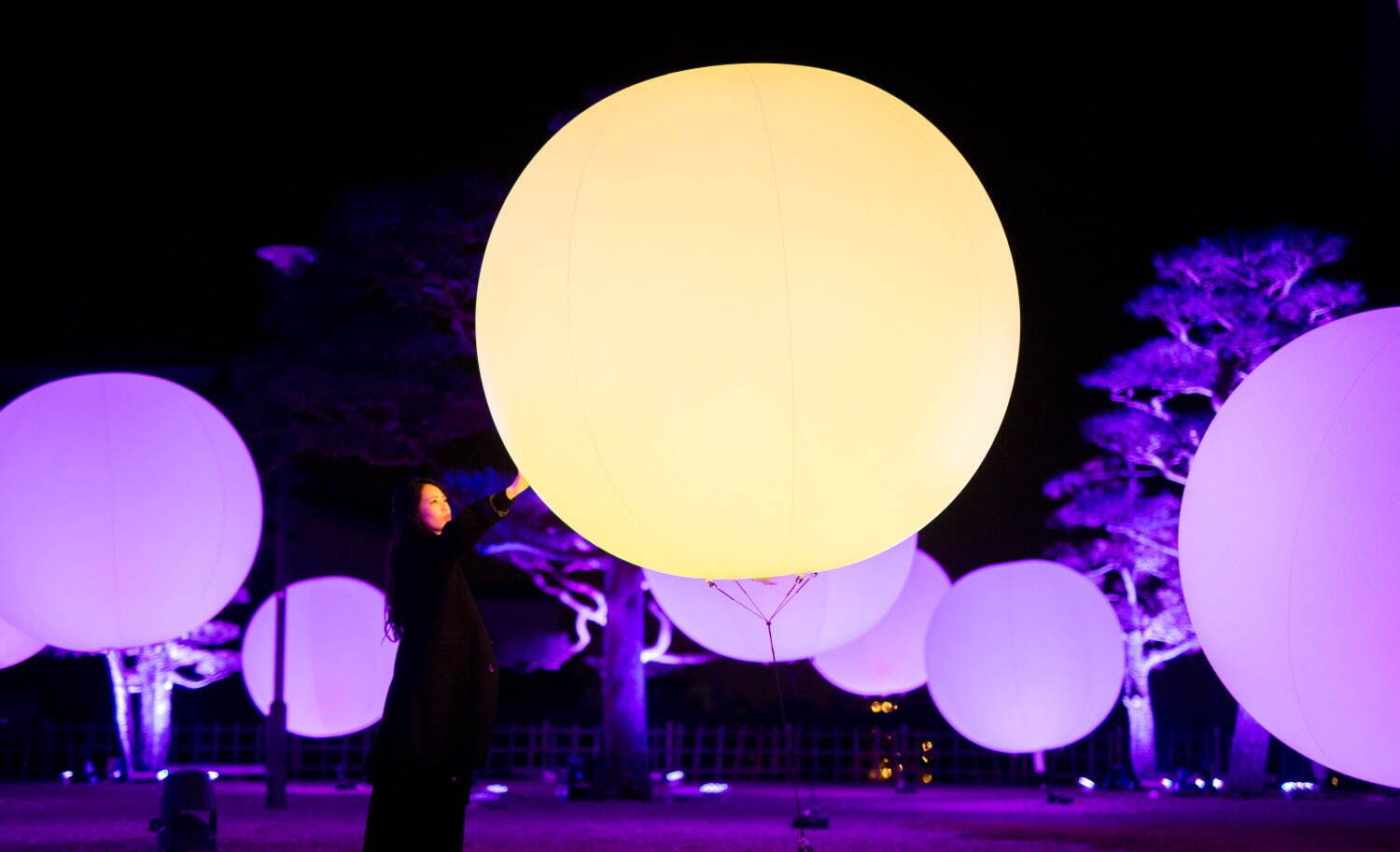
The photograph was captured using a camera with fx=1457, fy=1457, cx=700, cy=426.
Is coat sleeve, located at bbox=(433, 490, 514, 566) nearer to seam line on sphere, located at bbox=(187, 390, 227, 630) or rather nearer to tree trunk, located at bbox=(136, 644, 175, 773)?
seam line on sphere, located at bbox=(187, 390, 227, 630)

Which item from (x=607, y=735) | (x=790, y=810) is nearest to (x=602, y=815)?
(x=790, y=810)

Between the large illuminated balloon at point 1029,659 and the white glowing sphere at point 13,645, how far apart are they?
7694 millimetres

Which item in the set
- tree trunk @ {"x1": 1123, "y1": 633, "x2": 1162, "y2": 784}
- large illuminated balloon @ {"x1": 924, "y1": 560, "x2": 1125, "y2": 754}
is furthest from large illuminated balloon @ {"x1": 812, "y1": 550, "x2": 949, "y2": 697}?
large illuminated balloon @ {"x1": 924, "y1": 560, "x2": 1125, "y2": 754}

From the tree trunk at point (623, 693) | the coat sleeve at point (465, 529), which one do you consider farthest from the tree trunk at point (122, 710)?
the coat sleeve at point (465, 529)

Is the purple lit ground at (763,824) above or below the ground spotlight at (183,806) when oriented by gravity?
below

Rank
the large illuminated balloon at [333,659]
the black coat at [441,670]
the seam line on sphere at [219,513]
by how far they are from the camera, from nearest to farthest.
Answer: the black coat at [441,670] < the seam line on sphere at [219,513] < the large illuminated balloon at [333,659]

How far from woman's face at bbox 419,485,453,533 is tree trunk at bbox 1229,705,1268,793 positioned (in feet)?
44.8

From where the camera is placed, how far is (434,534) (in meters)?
4.98

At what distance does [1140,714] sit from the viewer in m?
18.6

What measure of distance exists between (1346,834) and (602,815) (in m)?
5.97

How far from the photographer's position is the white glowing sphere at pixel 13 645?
34.4ft

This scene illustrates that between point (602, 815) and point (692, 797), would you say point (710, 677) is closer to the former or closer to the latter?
point (692, 797)

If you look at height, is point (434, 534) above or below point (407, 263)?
below

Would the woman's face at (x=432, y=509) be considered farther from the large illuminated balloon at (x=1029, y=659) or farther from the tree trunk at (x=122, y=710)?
the tree trunk at (x=122, y=710)
